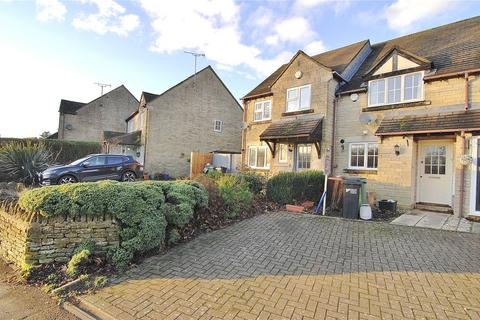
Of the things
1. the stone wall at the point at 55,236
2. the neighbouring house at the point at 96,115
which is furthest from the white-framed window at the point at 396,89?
the neighbouring house at the point at 96,115

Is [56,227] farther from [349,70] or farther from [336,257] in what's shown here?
[349,70]

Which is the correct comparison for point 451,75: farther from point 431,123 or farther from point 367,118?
point 367,118

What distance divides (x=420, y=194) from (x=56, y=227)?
1247 cm

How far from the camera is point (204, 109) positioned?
24547 mm

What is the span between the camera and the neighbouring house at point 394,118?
968 cm

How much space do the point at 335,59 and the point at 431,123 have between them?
738 centimetres

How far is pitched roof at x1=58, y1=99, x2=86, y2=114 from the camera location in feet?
97.1

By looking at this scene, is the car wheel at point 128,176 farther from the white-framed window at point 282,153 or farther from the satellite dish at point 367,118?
the satellite dish at point 367,118

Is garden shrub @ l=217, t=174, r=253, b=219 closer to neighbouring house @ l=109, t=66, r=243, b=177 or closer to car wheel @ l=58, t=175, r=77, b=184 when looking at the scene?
car wheel @ l=58, t=175, r=77, b=184

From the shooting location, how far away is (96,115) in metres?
30.9

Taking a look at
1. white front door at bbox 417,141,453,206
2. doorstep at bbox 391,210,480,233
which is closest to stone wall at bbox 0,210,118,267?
doorstep at bbox 391,210,480,233

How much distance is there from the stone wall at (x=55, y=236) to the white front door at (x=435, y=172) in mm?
11487

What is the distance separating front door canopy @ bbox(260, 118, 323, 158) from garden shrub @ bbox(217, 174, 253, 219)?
200 inches

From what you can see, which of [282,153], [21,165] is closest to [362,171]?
[282,153]
